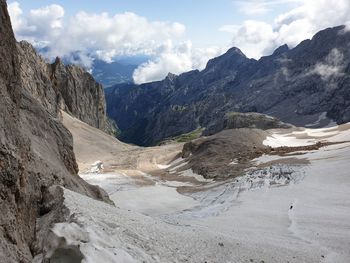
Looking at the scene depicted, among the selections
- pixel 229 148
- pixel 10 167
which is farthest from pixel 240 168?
pixel 10 167

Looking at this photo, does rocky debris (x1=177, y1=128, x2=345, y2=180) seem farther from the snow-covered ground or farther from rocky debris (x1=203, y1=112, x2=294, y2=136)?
rocky debris (x1=203, y1=112, x2=294, y2=136)

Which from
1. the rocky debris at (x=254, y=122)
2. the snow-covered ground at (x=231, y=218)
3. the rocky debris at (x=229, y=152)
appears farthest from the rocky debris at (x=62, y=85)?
the snow-covered ground at (x=231, y=218)

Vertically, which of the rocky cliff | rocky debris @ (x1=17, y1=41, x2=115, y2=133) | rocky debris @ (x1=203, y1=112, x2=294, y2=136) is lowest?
rocky debris @ (x1=203, y1=112, x2=294, y2=136)

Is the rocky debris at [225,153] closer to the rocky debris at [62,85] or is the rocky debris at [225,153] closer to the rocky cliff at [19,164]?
the rocky cliff at [19,164]

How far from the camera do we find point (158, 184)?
6569cm

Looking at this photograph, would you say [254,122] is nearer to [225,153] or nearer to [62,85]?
[62,85]

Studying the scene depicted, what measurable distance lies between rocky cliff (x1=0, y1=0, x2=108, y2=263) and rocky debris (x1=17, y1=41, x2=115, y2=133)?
328 feet

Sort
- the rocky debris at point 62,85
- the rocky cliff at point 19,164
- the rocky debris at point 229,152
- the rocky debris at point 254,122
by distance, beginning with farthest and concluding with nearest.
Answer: the rocky debris at point 254,122 → the rocky debris at point 62,85 → the rocky debris at point 229,152 → the rocky cliff at point 19,164

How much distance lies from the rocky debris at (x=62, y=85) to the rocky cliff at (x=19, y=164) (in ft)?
328

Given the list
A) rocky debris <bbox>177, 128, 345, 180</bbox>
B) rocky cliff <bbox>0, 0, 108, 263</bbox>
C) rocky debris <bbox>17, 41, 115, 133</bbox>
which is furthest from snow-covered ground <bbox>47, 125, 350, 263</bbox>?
rocky debris <bbox>17, 41, 115, 133</bbox>

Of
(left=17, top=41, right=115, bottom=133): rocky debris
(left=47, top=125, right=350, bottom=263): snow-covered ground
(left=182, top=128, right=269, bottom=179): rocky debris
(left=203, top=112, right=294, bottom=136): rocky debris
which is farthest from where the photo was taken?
(left=203, top=112, right=294, bottom=136): rocky debris

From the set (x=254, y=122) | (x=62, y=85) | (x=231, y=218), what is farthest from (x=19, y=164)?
(x=62, y=85)

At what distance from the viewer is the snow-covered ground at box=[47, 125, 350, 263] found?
17.6m

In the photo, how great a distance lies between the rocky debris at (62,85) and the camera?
13175 centimetres
